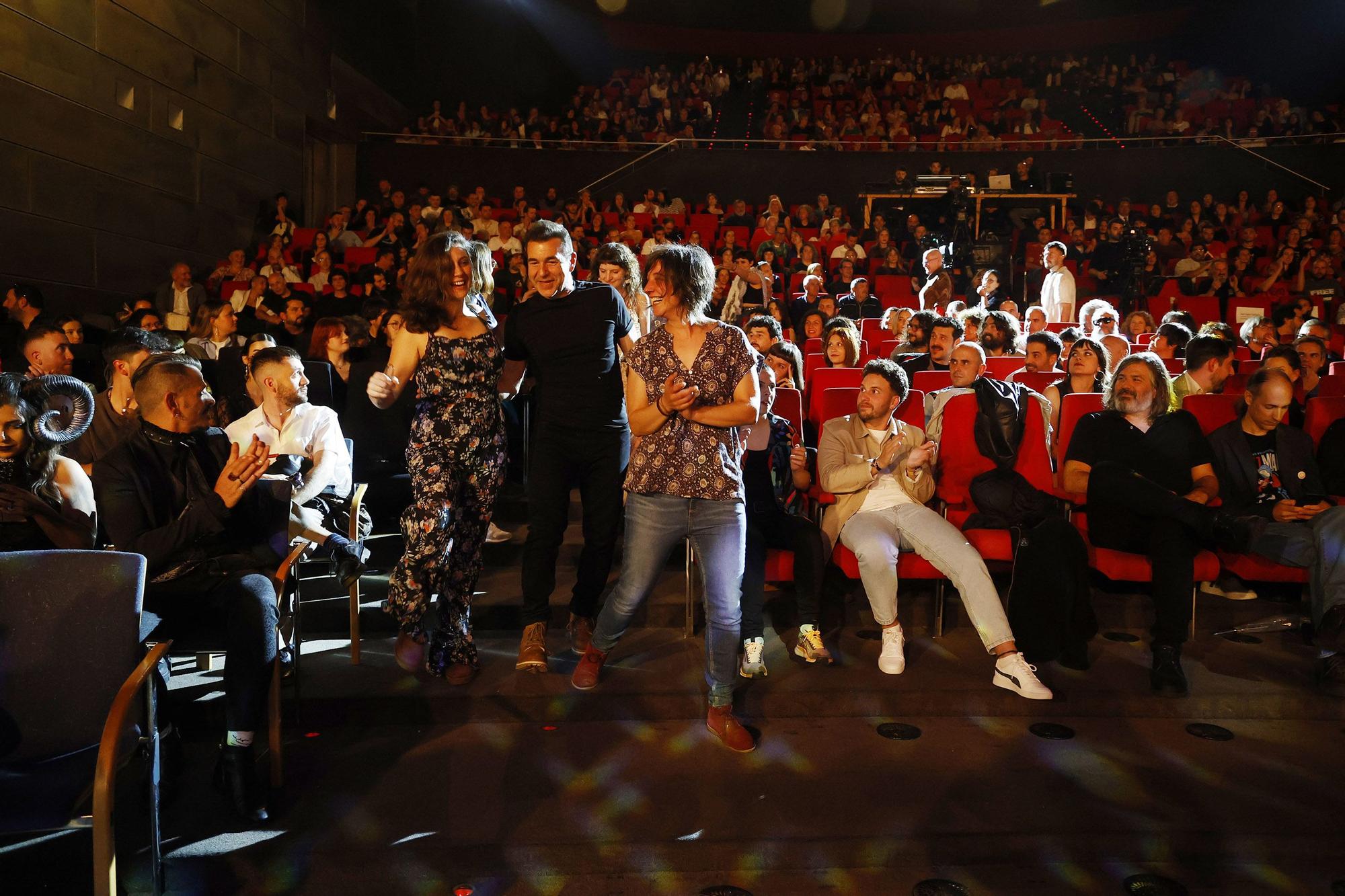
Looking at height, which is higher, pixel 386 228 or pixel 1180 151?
pixel 1180 151

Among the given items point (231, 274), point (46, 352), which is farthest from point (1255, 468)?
point (231, 274)

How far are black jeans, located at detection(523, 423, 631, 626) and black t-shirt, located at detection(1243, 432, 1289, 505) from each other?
7.66 feet

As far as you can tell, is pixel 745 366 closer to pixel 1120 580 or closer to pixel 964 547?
pixel 964 547

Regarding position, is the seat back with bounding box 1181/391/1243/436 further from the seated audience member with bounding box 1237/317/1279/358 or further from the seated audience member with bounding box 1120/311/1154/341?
the seated audience member with bounding box 1237/317/1279/358

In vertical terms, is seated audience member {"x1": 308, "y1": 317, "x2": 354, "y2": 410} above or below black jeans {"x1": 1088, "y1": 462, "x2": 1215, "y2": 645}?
above

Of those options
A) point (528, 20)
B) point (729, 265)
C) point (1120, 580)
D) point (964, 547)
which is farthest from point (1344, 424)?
point (528, 20)

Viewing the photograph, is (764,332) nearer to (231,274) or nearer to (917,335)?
(917,335)

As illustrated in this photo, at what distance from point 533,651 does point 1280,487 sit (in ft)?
8.95

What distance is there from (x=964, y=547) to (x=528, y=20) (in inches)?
533

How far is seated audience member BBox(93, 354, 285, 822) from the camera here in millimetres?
2141

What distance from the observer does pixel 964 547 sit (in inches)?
121

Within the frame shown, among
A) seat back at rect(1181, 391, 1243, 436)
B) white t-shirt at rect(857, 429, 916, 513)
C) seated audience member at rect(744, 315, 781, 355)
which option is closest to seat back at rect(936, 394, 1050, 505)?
white t-shirt at rect(857, 429, 916, 513)

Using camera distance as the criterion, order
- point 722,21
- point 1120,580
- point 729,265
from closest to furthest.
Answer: point 1120,580
point 729,265
point 722,21

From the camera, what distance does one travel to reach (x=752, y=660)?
297 centimetres
